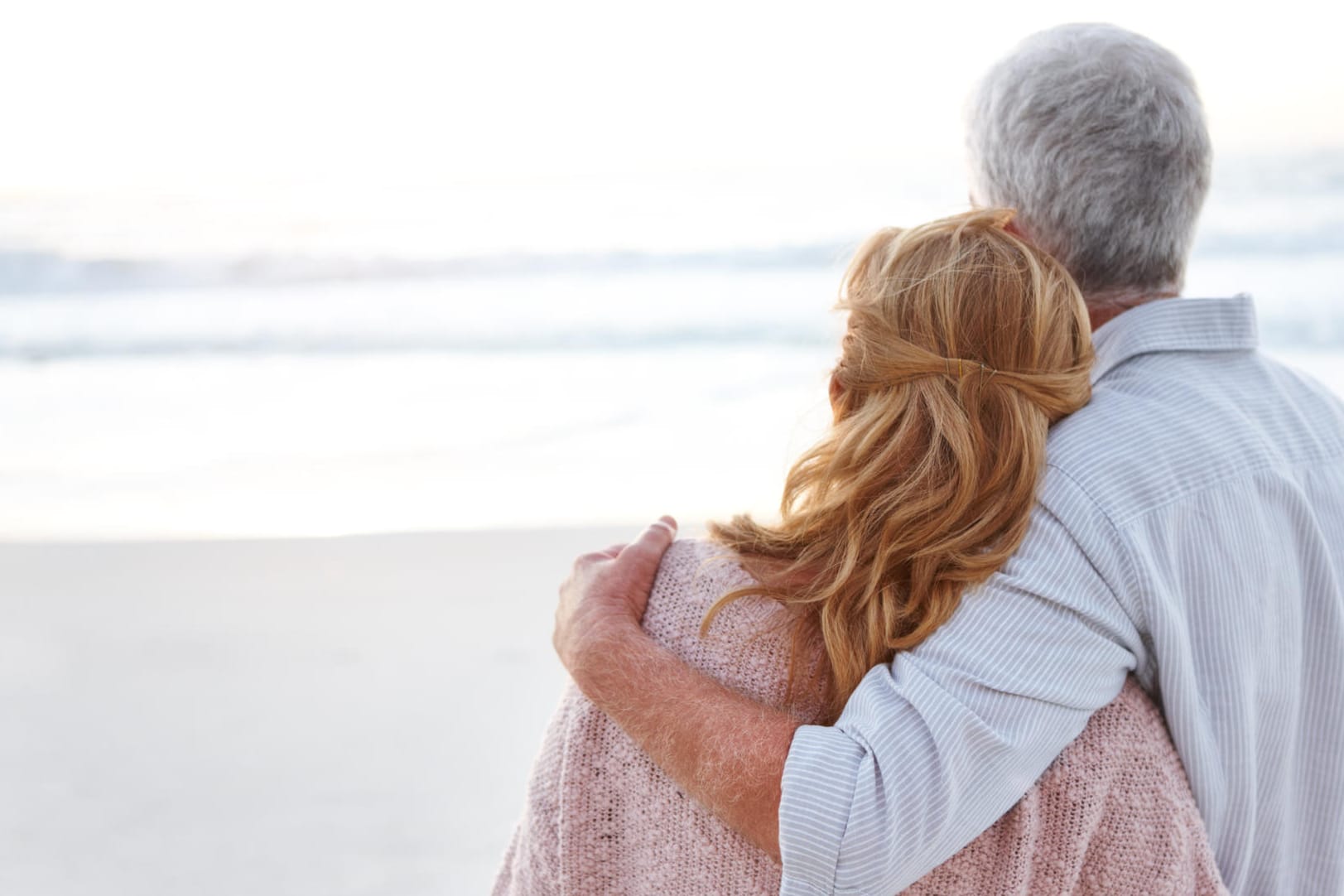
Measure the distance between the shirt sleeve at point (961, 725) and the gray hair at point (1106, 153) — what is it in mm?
403

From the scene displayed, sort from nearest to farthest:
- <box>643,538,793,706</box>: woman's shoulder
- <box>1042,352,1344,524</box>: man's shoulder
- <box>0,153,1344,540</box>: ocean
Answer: <box>1042,352,1344,524</box>: man's shoulder < <box>643,538,793,706</box>: woman's shoulder < <box>0,153,1344,540</box>: ocean

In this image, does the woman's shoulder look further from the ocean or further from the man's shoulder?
the man's shoulder

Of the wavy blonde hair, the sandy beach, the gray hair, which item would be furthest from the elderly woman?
the sandy beach

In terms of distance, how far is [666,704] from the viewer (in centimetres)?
124

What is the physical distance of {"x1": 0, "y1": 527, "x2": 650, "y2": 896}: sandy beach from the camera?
2641 millimetres

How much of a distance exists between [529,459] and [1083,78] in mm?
3821

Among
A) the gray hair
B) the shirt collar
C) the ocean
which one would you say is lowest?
the ocean

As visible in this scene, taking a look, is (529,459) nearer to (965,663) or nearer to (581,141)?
(965,663)

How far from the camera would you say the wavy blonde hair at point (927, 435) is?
→ 1.20m

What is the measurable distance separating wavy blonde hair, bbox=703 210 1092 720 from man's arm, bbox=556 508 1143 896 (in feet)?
0.16

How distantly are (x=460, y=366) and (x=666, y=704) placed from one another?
223 inches

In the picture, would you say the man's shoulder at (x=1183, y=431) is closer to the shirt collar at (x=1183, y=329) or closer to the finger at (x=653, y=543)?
the shirt collar at (x=1183, y=329)

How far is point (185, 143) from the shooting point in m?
9.84

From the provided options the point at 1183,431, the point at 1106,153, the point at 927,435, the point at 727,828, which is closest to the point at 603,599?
the point at 727,828
